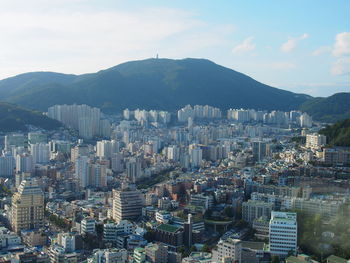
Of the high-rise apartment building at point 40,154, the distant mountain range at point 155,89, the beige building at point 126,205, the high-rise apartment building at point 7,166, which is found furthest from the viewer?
the distant mountain range at point 155,89

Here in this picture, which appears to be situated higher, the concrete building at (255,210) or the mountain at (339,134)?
the mountain at (339,134)

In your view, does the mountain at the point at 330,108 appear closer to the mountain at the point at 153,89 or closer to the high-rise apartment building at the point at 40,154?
the mountain at the point at 153,89

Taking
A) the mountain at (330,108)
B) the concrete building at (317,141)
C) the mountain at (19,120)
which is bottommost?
the concrete building at (317,141)

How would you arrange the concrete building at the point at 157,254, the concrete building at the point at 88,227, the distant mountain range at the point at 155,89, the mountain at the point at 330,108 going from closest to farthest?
1. the concrete building at the point at 157,254
2. the concrete building at the point at 88,227
3. the mountain at the point at 330,108
4. the distant mountain range at the point at 155,89

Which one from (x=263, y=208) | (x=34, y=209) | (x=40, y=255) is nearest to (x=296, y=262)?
(x=263, y=208)

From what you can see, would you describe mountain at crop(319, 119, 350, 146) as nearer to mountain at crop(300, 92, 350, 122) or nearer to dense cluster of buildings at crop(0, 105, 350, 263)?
dense cluster of buildings at crop(0, 105, 350, 263)

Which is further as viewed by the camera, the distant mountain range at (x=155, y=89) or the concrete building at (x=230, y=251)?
the distant mountain range at (x=155, y=89)

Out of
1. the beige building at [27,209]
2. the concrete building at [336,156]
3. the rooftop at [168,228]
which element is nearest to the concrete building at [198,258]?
the rooftop at [168,228]

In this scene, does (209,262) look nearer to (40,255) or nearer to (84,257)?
(84,257)

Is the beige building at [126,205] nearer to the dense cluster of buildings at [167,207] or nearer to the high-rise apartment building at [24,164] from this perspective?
the dense cluster of buildings at [167,207]
